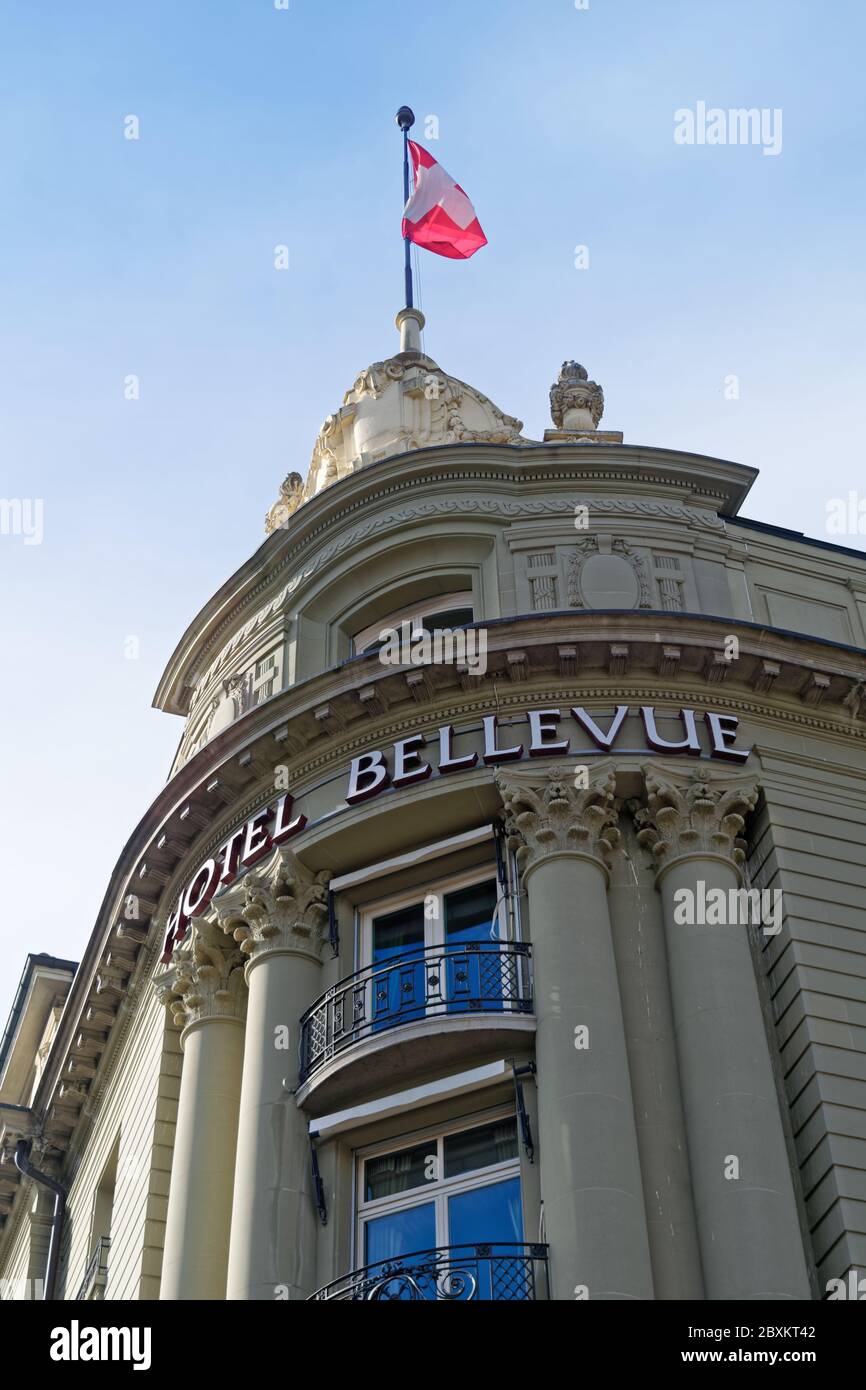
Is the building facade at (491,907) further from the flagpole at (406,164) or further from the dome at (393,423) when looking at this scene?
the flagpole at (406,164)

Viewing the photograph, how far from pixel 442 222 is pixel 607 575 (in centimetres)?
1264

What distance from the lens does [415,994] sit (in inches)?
993

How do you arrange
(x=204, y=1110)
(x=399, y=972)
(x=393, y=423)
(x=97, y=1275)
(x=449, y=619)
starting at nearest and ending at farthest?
(x=399, y=972) < (x=204, y=1110) < (x=97, y=1275) < (x=449, y=619) < (x=393, y=423)

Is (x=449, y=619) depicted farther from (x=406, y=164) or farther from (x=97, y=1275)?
(x=406, y=164)

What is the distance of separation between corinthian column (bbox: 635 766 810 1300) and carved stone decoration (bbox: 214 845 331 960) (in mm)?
4937

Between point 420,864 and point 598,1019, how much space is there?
4576mm

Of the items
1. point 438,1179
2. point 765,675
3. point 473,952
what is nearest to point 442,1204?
point 438,1179
